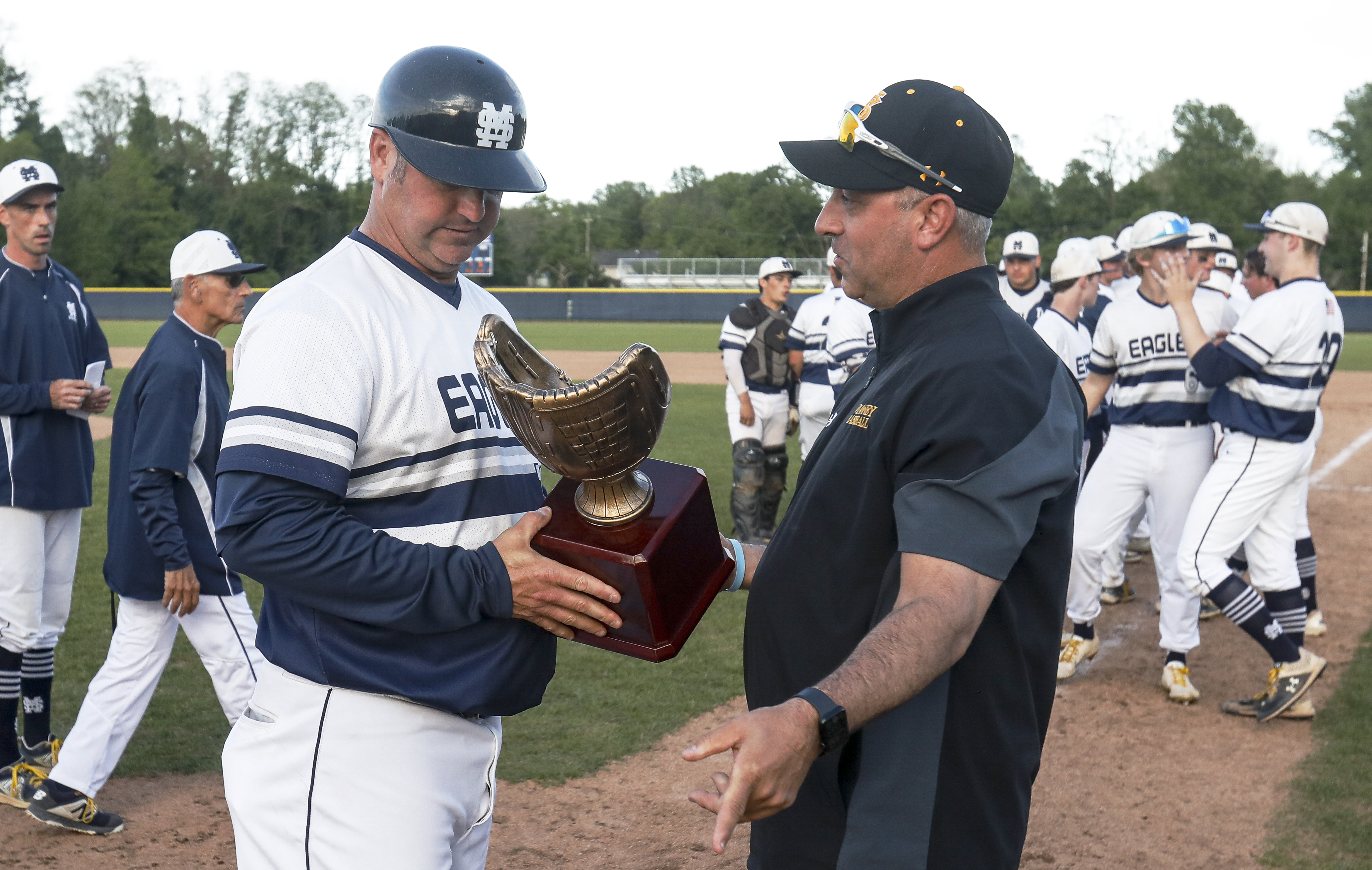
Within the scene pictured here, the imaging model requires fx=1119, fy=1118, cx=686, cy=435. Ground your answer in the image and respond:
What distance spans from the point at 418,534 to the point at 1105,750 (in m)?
4.39

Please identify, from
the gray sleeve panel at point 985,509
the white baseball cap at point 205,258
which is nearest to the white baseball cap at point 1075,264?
the white baseball cap at point 205,258

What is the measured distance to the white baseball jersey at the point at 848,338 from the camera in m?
8.00

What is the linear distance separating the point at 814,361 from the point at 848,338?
0.98m

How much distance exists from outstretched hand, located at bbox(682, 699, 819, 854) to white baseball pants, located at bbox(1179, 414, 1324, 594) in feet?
16.1

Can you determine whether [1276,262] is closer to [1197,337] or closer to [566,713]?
[1197,337]

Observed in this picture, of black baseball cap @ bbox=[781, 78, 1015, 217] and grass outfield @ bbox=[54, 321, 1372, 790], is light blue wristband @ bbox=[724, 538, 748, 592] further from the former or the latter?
grass outfield @ bbox=[54, 321, 1372, 790]

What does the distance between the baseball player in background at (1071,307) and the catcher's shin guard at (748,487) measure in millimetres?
2641

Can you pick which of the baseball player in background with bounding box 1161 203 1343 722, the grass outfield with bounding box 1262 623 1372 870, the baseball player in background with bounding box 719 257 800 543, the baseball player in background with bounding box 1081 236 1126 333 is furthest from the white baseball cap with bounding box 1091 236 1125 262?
the grass outfield with bounding box 1262 623 1372 870

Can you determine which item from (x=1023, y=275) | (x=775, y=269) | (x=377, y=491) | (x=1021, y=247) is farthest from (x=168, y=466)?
(x=1021, y=247)

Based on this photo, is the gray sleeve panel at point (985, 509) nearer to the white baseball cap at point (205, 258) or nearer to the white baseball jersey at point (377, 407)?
the white baseball jersey at point (377, 407)

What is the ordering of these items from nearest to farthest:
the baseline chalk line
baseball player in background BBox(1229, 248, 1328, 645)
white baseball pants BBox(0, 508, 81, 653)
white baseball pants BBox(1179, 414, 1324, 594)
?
white baseball pants BBox(0, 508, 81, 653), white baseball pants BBox(1179, 414, 1324, 594), baseball player in background BBox(1229, 248, 1328, 645), the baseline chalk line

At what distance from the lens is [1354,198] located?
196 ft

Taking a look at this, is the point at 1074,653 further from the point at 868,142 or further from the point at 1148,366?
the point at 868,142

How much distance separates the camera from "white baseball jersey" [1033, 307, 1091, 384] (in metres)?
7.30
